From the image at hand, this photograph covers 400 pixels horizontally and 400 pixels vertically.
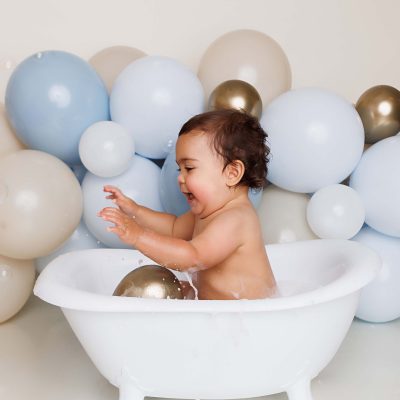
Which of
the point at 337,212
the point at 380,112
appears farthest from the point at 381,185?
the point at 380,112

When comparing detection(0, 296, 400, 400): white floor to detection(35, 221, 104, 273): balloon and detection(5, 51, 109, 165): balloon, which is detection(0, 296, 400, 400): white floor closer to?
detection(35, 221, 104, 273): balloon

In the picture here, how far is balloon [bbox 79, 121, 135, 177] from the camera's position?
7.00 ft

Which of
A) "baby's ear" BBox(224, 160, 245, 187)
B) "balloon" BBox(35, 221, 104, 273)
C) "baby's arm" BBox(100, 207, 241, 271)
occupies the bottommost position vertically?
"balloon" BBox(35, 221, 104, 273)

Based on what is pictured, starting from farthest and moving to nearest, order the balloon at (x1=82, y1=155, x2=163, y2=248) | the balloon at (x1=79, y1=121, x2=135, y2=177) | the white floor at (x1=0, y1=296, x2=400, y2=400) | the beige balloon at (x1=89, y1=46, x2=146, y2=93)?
1. the beige balloon at (x1=89, y1=46, x2=146, y2=93)
2. the balloon at (x1=82, y1=155, x2=163, y2=248)
3. the balloon at (x1=79, y1=121, x2=135, y2=177)
4. the white floor at (x1=0, y1=296, x2=400, y2=400)

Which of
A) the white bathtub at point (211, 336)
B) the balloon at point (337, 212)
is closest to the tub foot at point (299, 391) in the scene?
the white bathtub at point (211, 336)

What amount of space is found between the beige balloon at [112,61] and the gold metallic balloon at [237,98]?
0.43m

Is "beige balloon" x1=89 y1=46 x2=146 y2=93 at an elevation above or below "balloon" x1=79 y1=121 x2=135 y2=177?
above

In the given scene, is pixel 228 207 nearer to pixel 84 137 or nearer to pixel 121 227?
pixel 121 227

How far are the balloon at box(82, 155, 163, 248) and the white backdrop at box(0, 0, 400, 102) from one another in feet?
2.98

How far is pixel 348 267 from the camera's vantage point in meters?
1.77

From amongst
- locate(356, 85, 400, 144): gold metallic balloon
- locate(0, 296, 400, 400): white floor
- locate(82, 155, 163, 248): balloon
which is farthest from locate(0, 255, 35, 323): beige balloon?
locate(356, 85, 400, 144): gold metallic balloon

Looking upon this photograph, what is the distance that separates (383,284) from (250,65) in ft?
2.84

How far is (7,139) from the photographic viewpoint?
2314 mm

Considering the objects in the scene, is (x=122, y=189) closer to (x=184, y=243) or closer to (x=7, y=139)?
(x=7, y=139)
